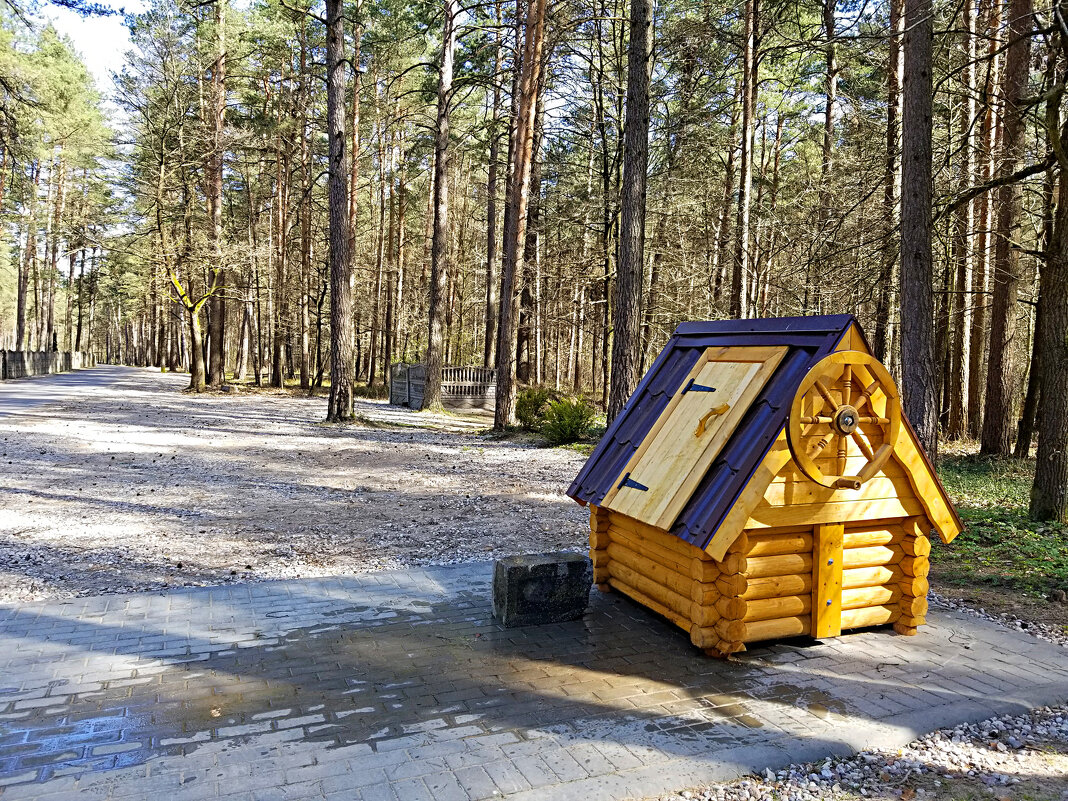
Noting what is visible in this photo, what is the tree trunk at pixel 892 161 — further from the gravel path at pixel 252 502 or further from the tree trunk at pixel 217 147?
the tree trunk at pixel 217 147

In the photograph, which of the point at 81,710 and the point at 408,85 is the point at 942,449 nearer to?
the point at 81,710

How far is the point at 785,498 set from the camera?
4508 millimetres

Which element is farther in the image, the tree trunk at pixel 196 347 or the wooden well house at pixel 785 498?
the tree trunk at pixel 196 347

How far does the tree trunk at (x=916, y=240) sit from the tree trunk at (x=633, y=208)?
161 inches

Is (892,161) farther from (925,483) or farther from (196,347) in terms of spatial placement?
(196,347)

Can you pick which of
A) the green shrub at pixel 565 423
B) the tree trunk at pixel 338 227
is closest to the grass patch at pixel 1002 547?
the green shrub at pixel 565 423

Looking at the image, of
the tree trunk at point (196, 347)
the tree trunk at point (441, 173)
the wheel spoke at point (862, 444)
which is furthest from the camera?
the tree trunk at point (196, 347)

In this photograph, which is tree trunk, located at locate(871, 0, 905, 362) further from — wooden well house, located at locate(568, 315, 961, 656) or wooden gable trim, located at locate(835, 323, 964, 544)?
wooden well house, located at locate(568, 315, 961, 656)

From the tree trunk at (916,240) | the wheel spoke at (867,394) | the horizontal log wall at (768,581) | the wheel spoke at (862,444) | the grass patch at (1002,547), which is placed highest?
the tree trunk at (916,240)

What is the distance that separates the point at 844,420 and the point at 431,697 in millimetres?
2995

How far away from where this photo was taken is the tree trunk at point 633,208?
11477 millimetres

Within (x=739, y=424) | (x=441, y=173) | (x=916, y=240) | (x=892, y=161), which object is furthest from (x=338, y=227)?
(x=739, y=424)

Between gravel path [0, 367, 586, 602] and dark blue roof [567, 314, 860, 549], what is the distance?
6.97 ft

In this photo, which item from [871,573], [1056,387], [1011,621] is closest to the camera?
[871,573]
